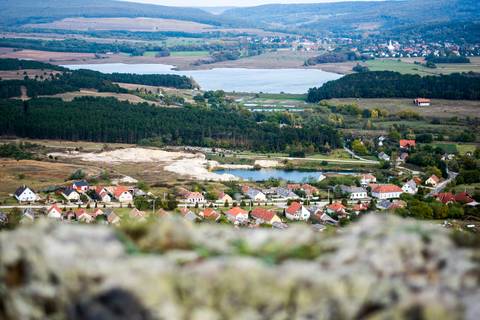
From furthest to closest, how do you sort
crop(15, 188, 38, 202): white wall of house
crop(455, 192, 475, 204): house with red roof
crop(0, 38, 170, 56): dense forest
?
crop(0, 38, 170, 56): dense forest < crop(15, 188, 38, 202): white wall of house < crop(455, 192, 475, 204): house with red roof

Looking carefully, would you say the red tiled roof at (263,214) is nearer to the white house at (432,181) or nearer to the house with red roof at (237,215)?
the house with red roof at (237,215)

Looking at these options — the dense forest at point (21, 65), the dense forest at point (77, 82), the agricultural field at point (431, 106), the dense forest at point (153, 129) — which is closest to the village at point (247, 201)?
the dense forest at point (153, 129)

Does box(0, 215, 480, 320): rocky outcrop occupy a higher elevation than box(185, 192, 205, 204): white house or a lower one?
higher

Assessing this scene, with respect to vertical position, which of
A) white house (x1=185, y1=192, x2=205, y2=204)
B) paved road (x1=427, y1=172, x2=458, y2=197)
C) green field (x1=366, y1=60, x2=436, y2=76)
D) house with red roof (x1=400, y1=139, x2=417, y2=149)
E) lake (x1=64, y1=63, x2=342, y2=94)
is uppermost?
white house (x1=185, y1=192, x2=205, y2=204)

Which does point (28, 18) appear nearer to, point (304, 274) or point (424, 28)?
point (424, 28)

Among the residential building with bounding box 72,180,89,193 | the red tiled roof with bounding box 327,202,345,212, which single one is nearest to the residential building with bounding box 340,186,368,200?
the red tiled roof with bounding box 327,202,345,212

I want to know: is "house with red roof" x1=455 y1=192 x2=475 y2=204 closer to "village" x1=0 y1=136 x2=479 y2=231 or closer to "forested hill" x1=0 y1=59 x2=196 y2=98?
"village" x1=0 y1=136 x2=479 y2=231
